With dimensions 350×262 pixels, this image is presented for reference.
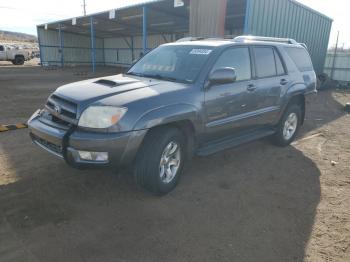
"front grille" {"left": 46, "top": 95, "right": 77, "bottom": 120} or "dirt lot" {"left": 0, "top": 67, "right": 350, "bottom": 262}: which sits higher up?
"front grille" {"left": 46, "top": 95, "right": 77, "bottom": 120}

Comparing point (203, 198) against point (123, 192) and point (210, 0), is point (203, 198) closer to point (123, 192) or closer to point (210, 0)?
point (123, 192)

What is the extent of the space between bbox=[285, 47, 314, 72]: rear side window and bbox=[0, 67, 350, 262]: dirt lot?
1958 millimetres

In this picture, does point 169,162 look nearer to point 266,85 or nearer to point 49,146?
point 49,146

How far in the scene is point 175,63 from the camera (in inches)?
173

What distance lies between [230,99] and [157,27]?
2174 cm

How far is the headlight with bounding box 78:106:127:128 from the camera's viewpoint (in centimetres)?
327

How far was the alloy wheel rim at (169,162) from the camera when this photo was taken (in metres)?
3.73

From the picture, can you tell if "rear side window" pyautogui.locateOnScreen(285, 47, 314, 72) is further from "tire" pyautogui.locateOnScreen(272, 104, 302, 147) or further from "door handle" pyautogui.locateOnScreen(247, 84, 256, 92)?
"door handle" pyautogui.locateOnScreen(247, 84, 256, 92)

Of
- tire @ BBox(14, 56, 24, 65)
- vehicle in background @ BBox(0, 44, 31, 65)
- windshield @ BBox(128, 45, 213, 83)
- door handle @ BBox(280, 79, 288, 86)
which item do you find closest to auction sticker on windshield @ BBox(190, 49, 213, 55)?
windshield @ BBox(128, 45, 213, 83)

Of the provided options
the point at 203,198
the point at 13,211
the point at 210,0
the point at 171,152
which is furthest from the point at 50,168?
the point at 210,0

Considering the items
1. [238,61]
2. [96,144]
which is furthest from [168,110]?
[238,61]

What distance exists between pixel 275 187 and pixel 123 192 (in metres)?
2.10

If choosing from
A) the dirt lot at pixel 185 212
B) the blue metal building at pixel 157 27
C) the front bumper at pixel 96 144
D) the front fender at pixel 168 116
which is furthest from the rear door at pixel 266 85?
the blue metal building at pixel 157 27

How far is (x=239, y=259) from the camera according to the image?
2768 mm
